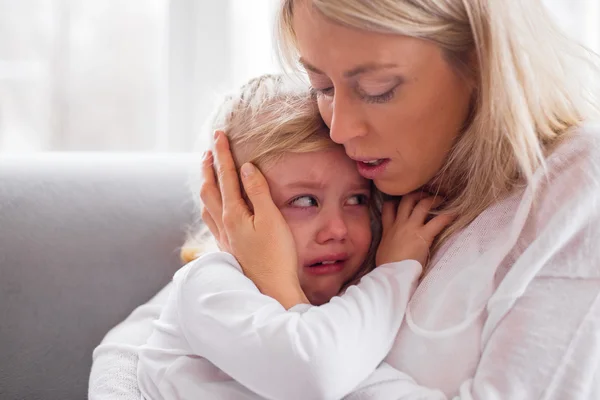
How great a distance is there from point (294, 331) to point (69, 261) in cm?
69

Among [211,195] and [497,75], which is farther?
[211,195]

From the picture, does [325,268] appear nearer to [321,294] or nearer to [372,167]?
[321,294]

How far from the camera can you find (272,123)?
1112 mm

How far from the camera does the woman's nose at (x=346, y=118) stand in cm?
100

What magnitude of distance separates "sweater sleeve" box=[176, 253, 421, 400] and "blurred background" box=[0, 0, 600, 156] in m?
1.10

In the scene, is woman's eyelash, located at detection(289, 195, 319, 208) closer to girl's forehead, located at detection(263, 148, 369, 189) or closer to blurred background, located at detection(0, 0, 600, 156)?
girl's forehead, located at detection(263, 148, 369, 189)

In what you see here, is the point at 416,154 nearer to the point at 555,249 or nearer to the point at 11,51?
the point at 555,249

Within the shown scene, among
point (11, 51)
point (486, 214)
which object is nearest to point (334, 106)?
point (486, 214)

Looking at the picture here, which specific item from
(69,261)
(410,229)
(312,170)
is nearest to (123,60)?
(69,261)

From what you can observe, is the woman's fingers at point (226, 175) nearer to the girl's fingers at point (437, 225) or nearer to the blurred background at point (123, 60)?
the girl's fingers at point (437, 225)

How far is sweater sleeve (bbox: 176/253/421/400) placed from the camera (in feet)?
3.03

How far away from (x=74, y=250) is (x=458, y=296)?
82cm

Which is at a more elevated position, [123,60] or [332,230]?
[123,60]

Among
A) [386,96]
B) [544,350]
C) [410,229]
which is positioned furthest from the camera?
[410,229]
